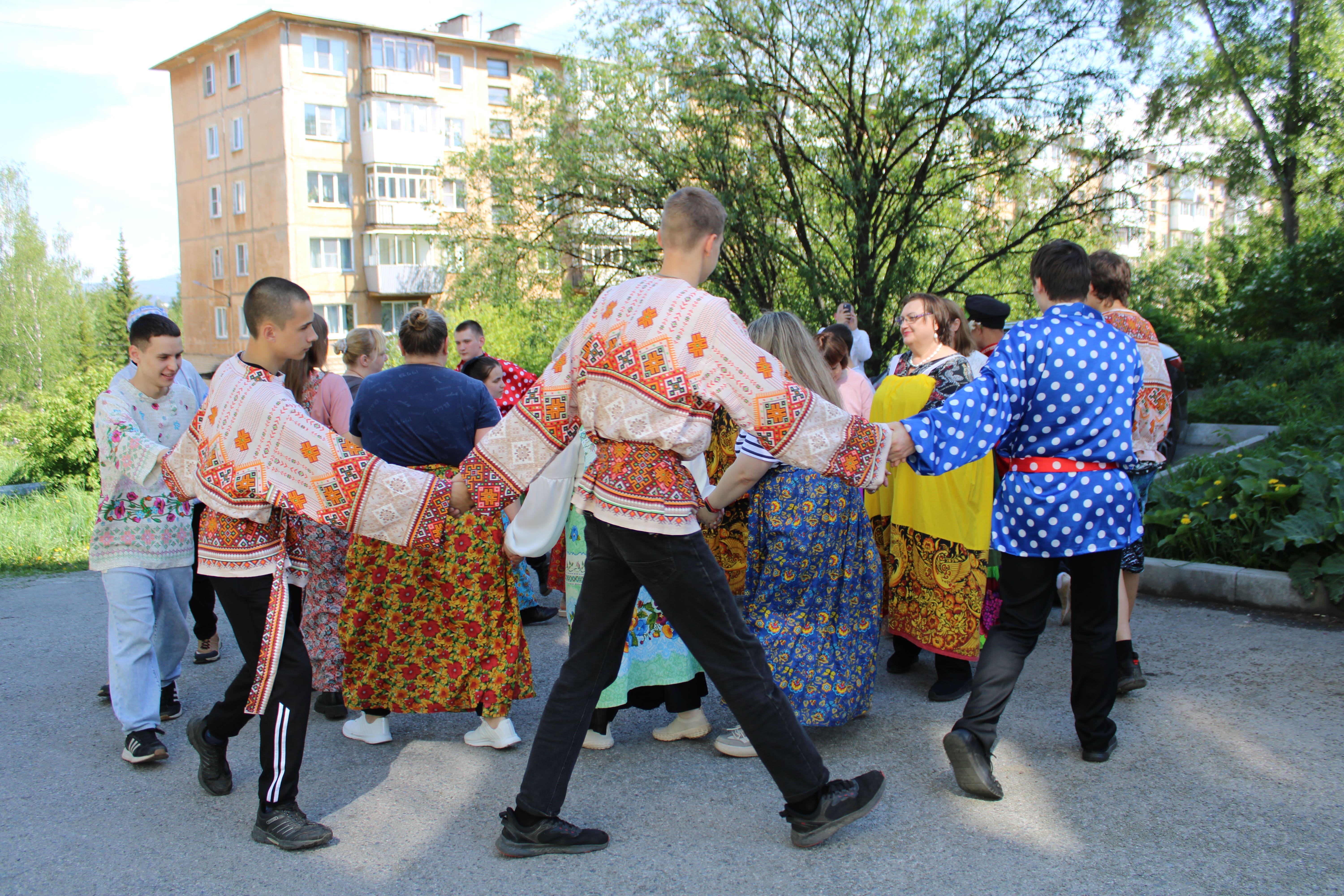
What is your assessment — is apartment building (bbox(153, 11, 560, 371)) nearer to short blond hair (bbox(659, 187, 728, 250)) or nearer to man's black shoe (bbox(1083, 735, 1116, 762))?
short blond hair (bbox(659, 187, 728, 250))

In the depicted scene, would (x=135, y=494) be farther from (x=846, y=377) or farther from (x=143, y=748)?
(x=846, y=377)

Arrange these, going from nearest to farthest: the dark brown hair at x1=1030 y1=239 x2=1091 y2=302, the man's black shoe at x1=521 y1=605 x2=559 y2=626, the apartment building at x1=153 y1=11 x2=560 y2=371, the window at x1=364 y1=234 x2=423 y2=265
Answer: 1. the dark brown hair at x1=1030 y1=239 x2=1091 y2=302
2. the man's black shoe at x1=521 y1=605 x2=559 y2=626
3. the apartment building at x1=153 y1=11 x2=560 y2=371
4. the window at x1=364 y1=234 x2=423 y2=265

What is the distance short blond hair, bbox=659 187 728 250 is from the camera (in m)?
3.02

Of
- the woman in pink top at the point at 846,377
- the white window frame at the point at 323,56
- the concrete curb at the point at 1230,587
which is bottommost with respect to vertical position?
the concrete curb at the point at 1230,587

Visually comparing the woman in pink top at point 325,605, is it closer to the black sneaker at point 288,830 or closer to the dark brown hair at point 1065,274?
the black sneaker at point 288,830

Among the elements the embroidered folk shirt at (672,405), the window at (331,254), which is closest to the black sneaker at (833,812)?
the embroidered folk shirt at (672,405)

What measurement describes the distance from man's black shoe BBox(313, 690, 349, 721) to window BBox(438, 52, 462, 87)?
42174 mm

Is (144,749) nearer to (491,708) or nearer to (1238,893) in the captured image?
(491,708)

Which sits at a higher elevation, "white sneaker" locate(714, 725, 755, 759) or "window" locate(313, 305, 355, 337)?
"window" locate(313, 305, 355, 337)

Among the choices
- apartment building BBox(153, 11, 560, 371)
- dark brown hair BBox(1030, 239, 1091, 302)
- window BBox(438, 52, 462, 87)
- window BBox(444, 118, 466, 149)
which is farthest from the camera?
window BBox(438, 52, 462, 87)

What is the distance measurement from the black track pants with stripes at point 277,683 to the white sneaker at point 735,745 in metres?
1.59

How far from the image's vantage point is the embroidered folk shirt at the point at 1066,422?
3.40 meters

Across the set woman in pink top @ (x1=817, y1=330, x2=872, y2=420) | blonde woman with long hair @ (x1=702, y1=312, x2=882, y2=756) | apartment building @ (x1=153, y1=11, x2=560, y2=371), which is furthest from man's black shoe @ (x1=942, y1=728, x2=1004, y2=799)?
apartment building @ (x1=153, y1=11, x2=560, y2=371)

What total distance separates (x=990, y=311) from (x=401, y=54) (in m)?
41.2
